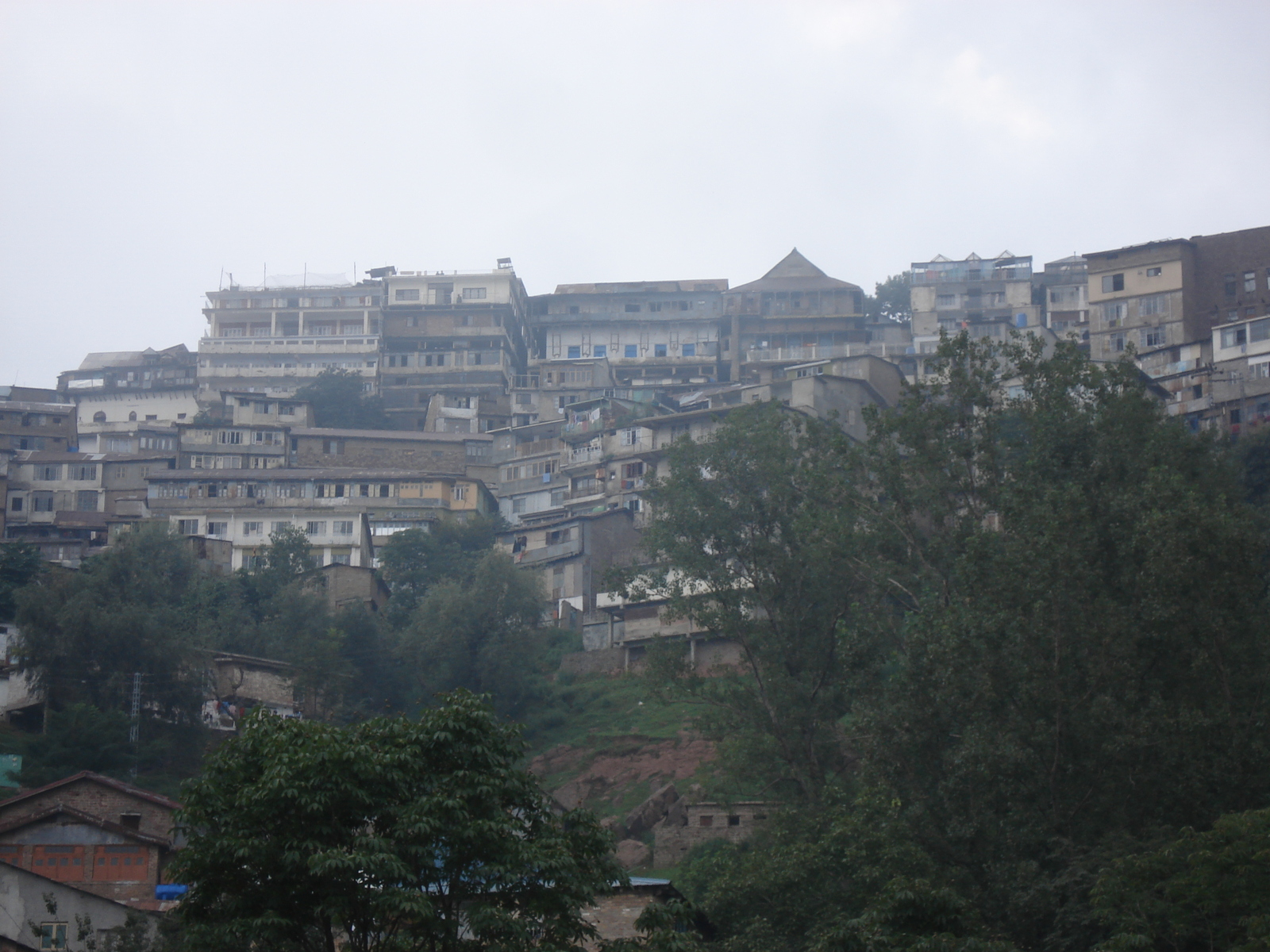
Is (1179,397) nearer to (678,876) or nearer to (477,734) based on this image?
(678,876)

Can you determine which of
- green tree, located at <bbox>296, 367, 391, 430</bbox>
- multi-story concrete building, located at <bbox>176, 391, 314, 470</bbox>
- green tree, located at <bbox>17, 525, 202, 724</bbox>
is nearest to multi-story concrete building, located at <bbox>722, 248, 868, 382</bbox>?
green tree, located at <bbox>296, 367, 391, 430</bbox>

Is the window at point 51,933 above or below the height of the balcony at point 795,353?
below

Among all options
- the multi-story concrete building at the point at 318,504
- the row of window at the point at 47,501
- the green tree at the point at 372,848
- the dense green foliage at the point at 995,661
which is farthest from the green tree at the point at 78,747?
the row of window at the point at 47,501

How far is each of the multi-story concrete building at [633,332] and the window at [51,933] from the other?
55.6 m

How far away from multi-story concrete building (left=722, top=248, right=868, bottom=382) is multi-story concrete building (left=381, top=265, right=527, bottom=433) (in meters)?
12.6

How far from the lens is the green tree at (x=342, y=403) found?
74.2 metres

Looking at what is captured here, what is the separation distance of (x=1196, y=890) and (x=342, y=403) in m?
60.9

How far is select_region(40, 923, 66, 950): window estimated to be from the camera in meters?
23.2

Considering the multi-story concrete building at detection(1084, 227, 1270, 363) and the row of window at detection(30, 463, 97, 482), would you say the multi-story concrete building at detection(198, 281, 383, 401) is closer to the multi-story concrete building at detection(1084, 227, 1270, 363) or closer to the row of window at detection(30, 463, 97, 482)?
the row of window at detection(30, 463, 97, 482)

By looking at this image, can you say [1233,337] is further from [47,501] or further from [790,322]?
[47,501]

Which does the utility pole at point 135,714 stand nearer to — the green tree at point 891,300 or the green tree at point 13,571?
the green tree at point 13,571

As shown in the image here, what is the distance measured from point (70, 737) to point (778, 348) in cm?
4814

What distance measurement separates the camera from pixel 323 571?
52469 mm

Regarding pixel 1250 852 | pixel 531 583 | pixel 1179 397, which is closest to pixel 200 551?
pixel 531 583
